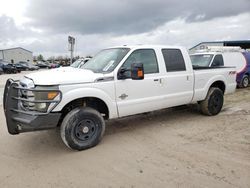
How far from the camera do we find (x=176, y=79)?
18.5 feet

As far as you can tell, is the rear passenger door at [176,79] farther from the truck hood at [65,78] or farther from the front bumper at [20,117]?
the front bumper at [20,117]

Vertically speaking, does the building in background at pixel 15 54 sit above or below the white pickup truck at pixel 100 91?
above

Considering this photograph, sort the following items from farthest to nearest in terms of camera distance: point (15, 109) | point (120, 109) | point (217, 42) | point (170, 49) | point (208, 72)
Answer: point (217, 42) < point (208, 72) < point (170, 49) < point (120, 109) < point (15, 109)

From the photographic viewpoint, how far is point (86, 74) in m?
4.48

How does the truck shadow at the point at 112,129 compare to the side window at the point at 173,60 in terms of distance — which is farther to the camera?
the side window at the point at 173,60

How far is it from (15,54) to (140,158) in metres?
77.1

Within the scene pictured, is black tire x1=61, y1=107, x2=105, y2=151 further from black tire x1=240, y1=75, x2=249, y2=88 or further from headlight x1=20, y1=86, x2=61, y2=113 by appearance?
black tire x1=240, y1=75, x2=249, y2=88

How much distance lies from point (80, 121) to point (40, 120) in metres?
0.70

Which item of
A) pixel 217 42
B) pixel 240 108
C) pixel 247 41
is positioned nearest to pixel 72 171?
pixel 240 108

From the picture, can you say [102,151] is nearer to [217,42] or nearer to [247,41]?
[217,42]

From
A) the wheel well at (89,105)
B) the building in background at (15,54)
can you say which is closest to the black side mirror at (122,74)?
the wheel well at (89,105)

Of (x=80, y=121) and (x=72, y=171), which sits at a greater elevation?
(x=80, y=121)

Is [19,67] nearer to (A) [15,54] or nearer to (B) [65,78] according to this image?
(B) [65,78]

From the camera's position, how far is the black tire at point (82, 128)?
4.18 m
